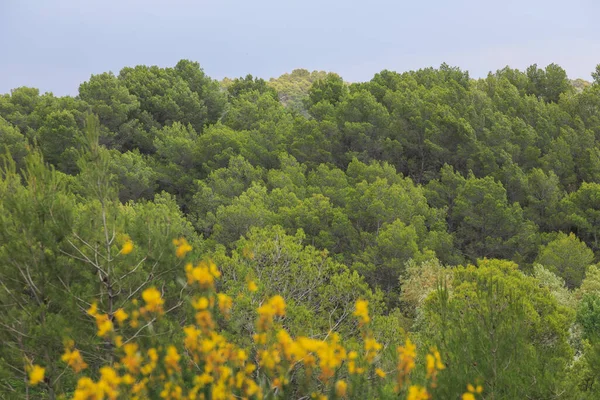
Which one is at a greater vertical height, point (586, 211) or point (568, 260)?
point (586, 211)

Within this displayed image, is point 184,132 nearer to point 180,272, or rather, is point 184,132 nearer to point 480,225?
point 480,225

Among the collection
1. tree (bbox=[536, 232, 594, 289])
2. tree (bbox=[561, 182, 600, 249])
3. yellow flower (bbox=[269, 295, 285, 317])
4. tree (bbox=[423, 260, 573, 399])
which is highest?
yellow flower (bbox=[269, 295, 285, 317])

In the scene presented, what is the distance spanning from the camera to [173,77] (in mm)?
41562

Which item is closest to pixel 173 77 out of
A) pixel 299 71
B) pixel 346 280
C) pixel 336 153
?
pixel 336 153

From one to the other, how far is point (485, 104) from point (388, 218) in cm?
1428

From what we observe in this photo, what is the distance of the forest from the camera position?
196 inches

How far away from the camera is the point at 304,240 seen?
24297 millimetres

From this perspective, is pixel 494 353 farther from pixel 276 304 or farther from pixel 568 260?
pixel 568 260

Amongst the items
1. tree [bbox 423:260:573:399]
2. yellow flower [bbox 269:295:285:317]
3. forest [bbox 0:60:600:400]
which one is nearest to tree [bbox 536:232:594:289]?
forest [bbox 0:60:600:400]

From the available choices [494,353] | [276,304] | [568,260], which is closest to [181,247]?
[276,304]

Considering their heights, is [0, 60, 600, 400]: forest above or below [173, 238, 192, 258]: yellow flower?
below

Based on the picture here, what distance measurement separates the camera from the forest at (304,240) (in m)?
4.98

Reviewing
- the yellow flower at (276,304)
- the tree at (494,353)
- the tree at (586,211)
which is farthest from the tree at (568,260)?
the yellow flower at (276,304)

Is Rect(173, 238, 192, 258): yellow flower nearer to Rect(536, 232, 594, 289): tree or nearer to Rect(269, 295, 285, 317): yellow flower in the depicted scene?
Rect(269, 295, 285, 317): yellow flower
